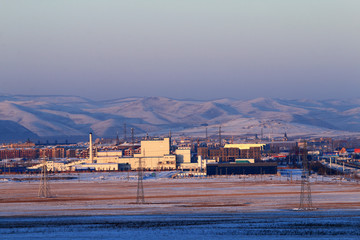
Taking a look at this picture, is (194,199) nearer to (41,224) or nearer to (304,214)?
(304,214)

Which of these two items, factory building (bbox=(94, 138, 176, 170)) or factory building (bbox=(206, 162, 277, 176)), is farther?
factory building (bbox=(94, 138, 176, 170))

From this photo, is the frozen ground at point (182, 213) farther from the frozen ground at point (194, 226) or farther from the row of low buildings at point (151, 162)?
the row of low buildings at point (151, 162)

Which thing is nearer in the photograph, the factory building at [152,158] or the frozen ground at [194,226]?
the frozen ground at [194,226]

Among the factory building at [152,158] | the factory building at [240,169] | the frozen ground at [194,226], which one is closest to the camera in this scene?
the frozen ground at [194,226]

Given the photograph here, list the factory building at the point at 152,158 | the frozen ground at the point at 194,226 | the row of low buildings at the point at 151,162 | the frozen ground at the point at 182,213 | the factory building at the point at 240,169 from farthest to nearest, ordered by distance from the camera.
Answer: the factory building at the point at 152,158 < the row of low buildings at the point at 151,162 < the factory building at the point at 240,169 < the frozen ground at the point at 182,213 < the frozen ground at the point at 194,226

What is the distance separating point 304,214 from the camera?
2431 cm

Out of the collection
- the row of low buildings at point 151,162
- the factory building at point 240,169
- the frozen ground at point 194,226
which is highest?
the row of low buildings at point 151,162

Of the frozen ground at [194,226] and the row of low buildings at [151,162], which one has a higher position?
the row of low buildings at [151,162]

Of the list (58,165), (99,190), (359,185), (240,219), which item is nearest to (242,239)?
(240,219)

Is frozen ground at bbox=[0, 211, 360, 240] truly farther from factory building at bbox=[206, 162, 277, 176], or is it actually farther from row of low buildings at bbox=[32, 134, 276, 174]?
row of low buildings at bbox=[32, 134, 276, 174]

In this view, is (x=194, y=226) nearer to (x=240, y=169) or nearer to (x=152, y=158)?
(x=240, y=169)

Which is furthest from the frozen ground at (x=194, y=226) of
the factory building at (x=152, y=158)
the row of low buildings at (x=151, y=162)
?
the factory building at (x=152, y=158)

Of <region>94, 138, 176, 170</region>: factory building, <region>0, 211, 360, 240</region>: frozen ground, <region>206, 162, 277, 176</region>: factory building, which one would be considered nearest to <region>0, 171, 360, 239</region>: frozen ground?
<region>0, 211, 360, 240</region>: frozen ground

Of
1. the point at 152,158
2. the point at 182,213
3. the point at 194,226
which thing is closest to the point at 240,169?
the point at 152,158
